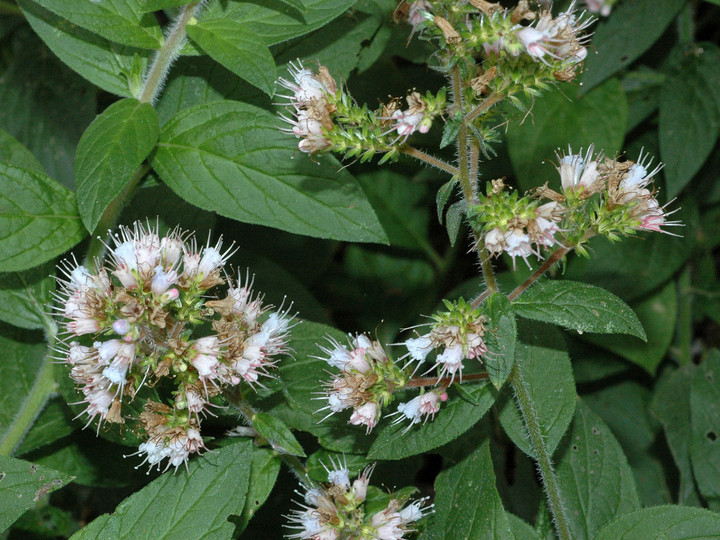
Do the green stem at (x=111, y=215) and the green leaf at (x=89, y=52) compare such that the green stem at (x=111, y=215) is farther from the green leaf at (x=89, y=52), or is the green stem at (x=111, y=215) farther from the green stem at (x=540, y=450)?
the green stem at (x=540, y=450)

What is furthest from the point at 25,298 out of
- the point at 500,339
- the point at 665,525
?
the point at 665,525

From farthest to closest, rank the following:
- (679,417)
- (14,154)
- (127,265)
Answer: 1. (679,417)
2. (14,154)
3. (127,265)

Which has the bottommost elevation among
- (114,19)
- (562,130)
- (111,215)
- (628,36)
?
(111,215)

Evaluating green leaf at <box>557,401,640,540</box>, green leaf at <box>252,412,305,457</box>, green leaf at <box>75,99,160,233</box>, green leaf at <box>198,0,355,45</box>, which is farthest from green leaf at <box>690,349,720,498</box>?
green leaf at <box>75,99,160,233</box>

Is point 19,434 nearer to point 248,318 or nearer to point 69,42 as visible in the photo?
point 248,318

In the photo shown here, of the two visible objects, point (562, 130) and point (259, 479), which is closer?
point (259, 479)

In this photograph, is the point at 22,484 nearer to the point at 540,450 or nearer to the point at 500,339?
the point at 500,339

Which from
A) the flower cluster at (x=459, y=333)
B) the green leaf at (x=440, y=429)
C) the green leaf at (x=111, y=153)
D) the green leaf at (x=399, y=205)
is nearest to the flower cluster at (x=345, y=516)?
the green leaf at (x=440, y=429)
